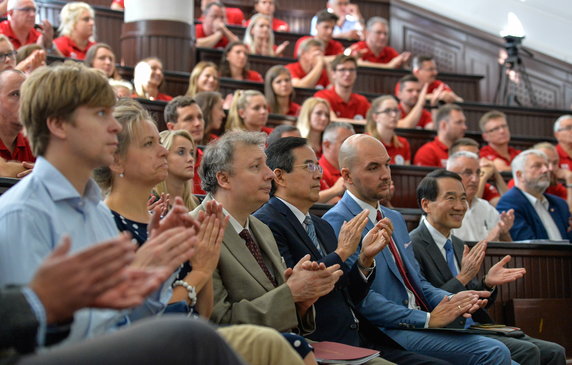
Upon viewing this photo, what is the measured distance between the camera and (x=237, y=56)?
5777 millimetres

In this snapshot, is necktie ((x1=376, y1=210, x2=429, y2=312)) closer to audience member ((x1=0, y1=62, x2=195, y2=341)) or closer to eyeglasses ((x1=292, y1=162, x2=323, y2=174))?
eyeglasses ((x1=292, y1=162, x2=323, y2=174))

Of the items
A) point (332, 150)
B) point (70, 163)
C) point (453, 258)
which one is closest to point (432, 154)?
point (332, 150)

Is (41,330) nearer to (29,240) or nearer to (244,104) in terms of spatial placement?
(29,240)

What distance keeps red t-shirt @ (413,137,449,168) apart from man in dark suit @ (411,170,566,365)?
185 cm

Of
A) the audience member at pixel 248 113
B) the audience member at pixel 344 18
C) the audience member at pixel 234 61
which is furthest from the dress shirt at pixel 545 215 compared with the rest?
the audience member at pixel 344 18

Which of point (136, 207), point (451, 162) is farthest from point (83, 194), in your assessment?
point (451, 162)

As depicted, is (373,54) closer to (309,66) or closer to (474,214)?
(309,66)

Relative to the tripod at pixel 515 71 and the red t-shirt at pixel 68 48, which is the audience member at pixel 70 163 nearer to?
the red t-shirt at pixel 68 48

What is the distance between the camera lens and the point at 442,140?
530 cm

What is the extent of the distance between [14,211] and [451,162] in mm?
3054

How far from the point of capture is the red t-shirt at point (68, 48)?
557cm

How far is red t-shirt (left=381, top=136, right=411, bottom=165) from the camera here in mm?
5040

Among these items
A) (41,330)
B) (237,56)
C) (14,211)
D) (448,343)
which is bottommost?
(448,343)

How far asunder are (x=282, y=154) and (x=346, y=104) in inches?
125
